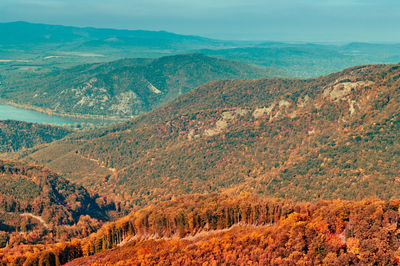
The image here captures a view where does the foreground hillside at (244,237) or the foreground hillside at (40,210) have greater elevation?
the foreground hillside at (244,237)

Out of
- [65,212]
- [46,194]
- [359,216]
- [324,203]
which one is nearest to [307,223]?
[359,216]

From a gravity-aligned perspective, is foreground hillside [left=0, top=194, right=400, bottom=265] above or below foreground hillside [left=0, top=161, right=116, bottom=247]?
above

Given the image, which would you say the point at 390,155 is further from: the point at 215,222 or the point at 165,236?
the point at 165,236

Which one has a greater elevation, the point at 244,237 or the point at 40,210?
the point at 244,237

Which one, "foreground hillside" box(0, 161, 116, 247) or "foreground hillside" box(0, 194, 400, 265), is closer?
"foreground hillside" box(0, 194, 400, 265)

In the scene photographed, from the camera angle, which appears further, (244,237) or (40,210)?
(40,210)
